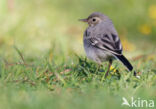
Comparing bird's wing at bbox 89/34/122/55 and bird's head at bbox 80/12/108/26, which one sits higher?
bird's head at bbox 80/12/108/26

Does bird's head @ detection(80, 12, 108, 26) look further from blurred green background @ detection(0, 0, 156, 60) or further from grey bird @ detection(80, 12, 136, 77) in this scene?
blurred green background @ detection(0, 0, 156, 60)

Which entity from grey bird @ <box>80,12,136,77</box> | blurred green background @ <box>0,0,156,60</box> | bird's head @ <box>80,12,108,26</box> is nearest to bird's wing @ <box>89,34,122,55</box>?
grey bird @ <box>80,12,136,77</box>

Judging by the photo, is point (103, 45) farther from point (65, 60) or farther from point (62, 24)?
point (62, 24)

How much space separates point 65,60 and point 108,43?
1.18 metres

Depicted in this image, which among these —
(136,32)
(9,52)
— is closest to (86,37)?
(9,52)

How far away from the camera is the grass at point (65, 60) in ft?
13.2

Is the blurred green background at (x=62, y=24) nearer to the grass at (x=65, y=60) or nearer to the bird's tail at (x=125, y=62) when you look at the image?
the grass at (x=65, y=60)

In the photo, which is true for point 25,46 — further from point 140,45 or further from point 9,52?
point 140,45

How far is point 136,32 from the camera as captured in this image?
32.1ft


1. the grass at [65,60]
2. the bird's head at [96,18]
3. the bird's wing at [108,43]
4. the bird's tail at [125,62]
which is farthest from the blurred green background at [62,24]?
the bird's tail at [125,62]

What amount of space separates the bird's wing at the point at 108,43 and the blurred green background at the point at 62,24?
71.1 inches

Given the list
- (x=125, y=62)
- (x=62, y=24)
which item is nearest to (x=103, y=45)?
(x=125, y=62)

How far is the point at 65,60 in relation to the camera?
6.41 meters

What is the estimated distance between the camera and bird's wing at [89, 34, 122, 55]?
5.29m
